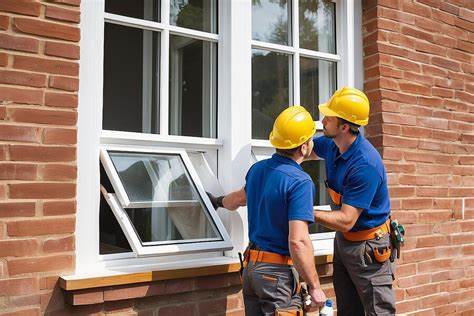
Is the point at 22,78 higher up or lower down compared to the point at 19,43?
lower down

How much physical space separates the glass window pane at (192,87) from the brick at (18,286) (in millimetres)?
1318

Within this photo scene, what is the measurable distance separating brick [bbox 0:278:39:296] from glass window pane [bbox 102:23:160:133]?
48.0 inches

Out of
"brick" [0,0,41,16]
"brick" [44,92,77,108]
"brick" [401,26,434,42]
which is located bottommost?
"brick" [44,92,77,108]

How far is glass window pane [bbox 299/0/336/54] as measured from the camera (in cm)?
403

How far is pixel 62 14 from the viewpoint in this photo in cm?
270

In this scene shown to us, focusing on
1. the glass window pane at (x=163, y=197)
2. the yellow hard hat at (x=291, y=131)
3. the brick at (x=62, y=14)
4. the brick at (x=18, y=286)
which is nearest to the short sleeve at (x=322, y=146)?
the yellow hard hat at (x=291, y=131)

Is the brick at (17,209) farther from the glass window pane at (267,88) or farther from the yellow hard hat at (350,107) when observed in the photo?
the yellow hard hat at (350,107)

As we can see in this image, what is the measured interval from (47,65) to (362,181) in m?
1.90

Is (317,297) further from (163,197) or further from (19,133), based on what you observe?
(19,133)

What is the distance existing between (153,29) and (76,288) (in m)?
1.66

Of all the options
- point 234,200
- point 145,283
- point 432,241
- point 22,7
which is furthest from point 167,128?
point 432,241

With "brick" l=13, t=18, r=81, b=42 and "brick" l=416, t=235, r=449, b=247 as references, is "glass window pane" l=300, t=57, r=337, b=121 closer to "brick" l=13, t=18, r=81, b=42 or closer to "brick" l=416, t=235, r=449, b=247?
"brick" l=416, t=235, r=449, b=247

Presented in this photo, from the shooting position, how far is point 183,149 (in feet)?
11.1

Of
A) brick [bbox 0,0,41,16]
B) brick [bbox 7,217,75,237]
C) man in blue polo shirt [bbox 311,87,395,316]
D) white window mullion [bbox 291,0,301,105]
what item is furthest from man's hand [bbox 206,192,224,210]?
brick [bbox 0,0,41,16]
